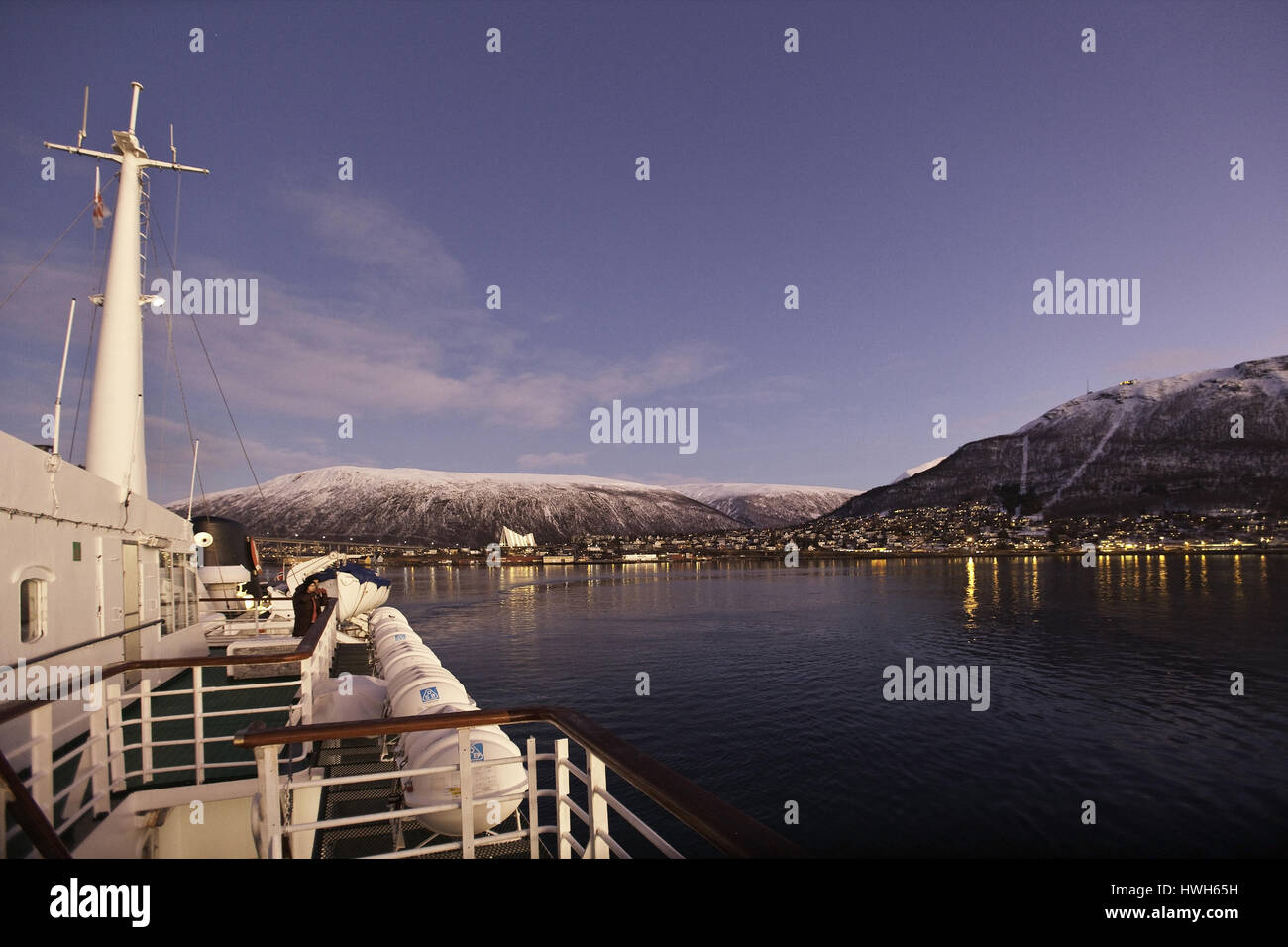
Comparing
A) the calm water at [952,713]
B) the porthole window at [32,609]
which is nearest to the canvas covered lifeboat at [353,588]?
the calm water at [952,713]

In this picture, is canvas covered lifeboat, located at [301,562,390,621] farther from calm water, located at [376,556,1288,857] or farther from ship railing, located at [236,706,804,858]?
ship railing, located at [236,706,804,858]

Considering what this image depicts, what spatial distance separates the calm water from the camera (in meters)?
17.6

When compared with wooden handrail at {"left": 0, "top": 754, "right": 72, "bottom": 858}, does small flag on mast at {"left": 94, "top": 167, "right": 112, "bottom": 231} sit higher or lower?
higher

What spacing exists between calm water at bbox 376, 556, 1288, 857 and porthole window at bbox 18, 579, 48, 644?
15.2m

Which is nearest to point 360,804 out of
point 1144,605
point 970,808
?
point 970,808

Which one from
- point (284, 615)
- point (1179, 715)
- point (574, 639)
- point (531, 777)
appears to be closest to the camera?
point (531, 777)

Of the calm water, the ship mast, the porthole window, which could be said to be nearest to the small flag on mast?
the ship mast

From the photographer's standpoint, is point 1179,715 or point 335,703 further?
point 1179,715

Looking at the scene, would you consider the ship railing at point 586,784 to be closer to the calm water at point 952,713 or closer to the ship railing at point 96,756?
the ship railing at point 96,756

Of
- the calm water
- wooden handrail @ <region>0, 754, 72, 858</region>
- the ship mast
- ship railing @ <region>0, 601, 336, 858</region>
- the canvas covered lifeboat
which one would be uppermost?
the ship mast

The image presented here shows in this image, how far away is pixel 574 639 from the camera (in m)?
48.8

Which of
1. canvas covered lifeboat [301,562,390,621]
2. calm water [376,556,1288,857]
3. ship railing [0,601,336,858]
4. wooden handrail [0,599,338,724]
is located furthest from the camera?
canvas covered lifeboat [301,562,390,621]
